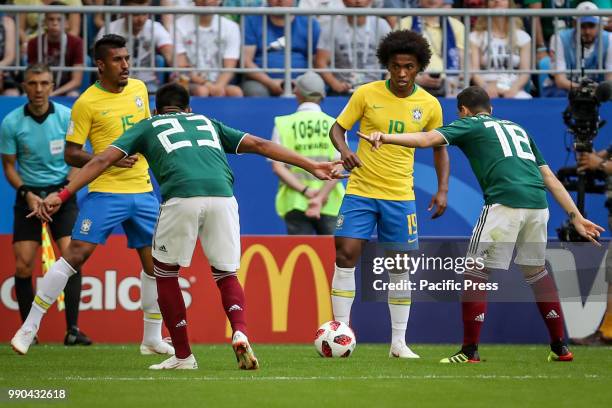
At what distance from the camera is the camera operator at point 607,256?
13.1 m

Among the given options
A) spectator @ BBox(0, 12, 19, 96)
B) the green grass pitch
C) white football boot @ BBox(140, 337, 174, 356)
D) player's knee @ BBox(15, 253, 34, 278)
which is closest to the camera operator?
the green grass pitch

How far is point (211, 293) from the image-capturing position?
13453 millimetres

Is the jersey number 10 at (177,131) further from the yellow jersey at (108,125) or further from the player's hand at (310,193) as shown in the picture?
the player's hand at (310,193)

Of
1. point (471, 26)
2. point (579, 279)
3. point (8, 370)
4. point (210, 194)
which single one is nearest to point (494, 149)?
point (210, 194)

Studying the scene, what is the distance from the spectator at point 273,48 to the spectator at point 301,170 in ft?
4.01

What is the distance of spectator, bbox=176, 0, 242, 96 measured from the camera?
15430 mm

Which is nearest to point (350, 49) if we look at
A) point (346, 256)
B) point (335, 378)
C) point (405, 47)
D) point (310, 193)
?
point (310, 193)

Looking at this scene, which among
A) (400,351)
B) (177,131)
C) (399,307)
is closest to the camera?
(177,131)

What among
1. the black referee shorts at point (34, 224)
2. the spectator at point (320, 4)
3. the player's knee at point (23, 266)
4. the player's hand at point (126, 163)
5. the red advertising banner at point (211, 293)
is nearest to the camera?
the player's hand at point (126, 163)

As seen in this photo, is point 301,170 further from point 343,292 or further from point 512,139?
point 512,139

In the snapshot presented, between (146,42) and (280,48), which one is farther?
(280,48)

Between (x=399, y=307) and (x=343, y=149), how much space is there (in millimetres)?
1548

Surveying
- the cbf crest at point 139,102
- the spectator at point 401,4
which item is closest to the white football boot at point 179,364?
the cbf crest at point 139,102

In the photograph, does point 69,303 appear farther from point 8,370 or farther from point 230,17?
point 230,17
